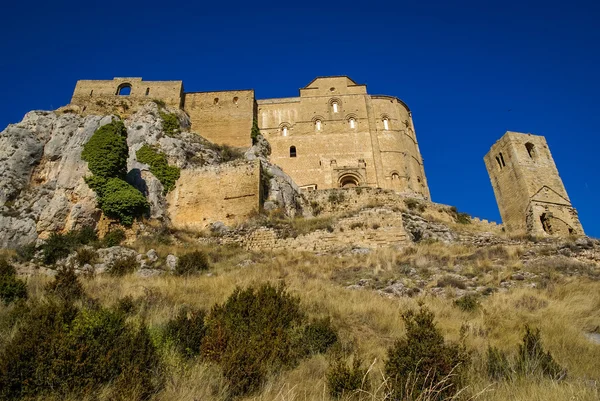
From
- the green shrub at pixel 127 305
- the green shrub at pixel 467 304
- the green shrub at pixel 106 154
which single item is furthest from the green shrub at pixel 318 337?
the green shrub at pixel 106 154

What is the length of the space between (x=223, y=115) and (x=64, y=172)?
12873 mm

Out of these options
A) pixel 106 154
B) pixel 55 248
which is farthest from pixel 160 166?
pixel 55 248

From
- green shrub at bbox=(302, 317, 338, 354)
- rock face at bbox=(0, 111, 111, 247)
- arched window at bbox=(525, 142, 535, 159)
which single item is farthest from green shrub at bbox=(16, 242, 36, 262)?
arched window at bbox=(525, 142, 535, 159)

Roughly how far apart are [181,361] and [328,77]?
32292 mm

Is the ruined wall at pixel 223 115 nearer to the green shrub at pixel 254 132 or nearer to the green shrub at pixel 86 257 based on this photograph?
the green shrub at pixel 254 132

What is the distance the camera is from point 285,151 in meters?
30.5

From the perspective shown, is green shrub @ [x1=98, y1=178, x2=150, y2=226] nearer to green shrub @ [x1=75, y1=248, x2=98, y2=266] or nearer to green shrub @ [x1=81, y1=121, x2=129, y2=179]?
green shrub @ [x1=81, y1=121, x2=129, y2=179]

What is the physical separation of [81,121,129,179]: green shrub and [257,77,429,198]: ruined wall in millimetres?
13568

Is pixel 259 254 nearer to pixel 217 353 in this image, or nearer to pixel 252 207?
pixel 252 207

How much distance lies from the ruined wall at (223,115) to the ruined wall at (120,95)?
1.21 meters

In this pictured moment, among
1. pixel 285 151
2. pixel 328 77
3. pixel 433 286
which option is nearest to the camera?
pixel 433 286

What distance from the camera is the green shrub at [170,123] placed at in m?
25.0

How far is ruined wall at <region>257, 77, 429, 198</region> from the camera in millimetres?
29297

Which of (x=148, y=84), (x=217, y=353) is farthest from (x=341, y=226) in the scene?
(x=148, y=84)
